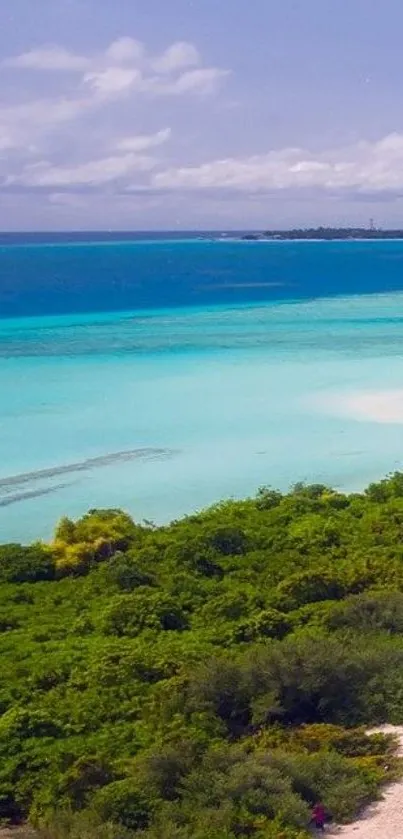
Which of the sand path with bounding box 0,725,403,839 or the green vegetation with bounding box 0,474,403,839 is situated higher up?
the green vegetation with bounding box 0,474,403,839

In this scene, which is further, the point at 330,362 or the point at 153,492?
the point at 330,362

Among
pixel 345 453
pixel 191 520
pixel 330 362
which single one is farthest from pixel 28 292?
pixel 191 520

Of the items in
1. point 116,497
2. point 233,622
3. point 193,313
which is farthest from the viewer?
point 193,313

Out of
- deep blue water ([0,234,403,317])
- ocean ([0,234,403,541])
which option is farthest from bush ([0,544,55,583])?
deep blue water ([0,234,403,317])

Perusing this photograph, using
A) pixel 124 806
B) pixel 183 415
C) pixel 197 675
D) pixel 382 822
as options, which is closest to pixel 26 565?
pixel 197 675

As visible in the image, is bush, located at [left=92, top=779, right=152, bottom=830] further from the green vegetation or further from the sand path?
the sand path

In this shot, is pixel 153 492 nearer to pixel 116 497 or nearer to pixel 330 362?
pixel 116 497

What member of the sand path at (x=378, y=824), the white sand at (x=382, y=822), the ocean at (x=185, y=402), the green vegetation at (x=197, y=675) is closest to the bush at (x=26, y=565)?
the green vegetation at (x=197, y=675)
